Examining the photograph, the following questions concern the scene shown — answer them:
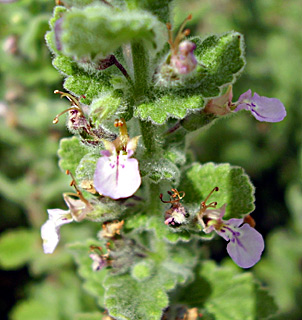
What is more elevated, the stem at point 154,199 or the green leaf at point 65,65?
the green leaf at point 65,65

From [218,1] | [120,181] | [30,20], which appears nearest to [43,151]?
[30,20]

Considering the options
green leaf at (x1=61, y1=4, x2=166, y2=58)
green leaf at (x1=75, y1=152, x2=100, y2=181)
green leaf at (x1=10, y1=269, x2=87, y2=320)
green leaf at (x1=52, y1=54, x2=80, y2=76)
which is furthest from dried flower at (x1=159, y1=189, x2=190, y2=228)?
green leaf at (x1=10, y1=269, x2=87, y2=320)

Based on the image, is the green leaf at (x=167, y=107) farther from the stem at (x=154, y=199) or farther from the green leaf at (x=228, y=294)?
the green leaf at (x=228, y=294)

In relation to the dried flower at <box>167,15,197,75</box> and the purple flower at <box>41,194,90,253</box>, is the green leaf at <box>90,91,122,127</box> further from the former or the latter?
the purple flower at <box>41,194,90,253</box>

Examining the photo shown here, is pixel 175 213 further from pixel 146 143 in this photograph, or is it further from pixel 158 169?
pixel 146 143

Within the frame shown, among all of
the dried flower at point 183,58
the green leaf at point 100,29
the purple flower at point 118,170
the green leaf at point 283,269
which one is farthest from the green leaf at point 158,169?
the green leaf at point 283,269

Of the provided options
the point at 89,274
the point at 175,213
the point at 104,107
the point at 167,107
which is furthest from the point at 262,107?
the point at 89,274

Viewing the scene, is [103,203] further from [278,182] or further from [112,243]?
[278,182]
